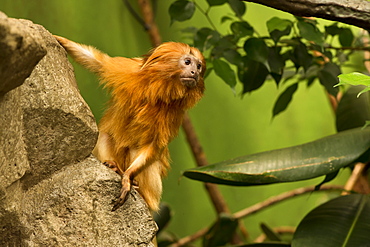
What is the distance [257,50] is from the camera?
267 centimetres

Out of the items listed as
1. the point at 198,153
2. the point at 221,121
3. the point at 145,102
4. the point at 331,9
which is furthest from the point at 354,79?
the point at 221,121

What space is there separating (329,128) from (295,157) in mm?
2566

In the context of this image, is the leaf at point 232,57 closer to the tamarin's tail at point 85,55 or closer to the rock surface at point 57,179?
the tamarin's tail at point 85,55

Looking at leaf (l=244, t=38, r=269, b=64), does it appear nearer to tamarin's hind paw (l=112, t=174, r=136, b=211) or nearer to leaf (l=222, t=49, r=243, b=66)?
leaf (l=222, t=49, r=243, b=66)

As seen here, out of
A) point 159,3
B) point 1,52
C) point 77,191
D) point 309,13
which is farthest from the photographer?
point 159,3

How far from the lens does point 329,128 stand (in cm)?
479

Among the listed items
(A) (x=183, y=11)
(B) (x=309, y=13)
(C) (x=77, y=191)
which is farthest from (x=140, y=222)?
(A) (x=183, y=11)

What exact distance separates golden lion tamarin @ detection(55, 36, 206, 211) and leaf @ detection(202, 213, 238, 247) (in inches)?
45.5

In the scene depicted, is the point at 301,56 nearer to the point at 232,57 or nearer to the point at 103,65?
the point at 232,57

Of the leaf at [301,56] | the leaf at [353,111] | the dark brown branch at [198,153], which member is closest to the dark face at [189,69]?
the leaf at [301,56]

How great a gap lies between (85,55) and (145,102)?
327mm

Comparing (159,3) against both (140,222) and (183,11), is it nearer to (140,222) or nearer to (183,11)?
(183,11)

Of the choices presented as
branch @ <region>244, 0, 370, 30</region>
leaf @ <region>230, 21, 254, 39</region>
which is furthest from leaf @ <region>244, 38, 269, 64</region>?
branch @ <region>244, 0, 370, 30</region>

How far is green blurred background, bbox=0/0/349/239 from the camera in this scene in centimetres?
365
